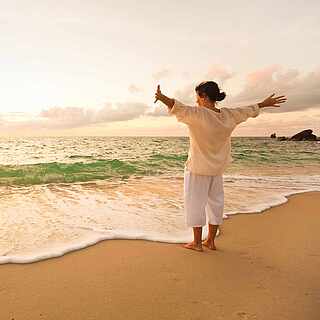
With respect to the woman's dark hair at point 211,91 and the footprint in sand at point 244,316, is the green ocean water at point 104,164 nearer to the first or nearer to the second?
the woman's dark hair at point 211,91

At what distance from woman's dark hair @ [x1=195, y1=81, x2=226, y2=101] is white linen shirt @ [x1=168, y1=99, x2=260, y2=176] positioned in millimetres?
145

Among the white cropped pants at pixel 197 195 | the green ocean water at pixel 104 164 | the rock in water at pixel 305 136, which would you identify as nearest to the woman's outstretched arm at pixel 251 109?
the white cropped pants at pixel 197 195

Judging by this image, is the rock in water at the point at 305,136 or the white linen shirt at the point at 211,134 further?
the rock in water at the point at 305,136

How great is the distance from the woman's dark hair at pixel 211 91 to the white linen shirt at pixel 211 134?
5.7 inches

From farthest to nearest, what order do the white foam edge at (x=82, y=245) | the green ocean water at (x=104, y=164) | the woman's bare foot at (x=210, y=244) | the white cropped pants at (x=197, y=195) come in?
the green ocean water at (x=104, y=164) < the woman's bare foot at (x=210, y=244) < the white cropped pants at (x=197, y=195) < the white foam edge at (x=82, y=245)

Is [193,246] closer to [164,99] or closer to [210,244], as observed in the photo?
[210,244]

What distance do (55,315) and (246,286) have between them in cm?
159

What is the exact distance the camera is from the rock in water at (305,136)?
89000mm

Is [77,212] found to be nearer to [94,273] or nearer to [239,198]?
[94,273]

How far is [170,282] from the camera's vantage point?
319 cm

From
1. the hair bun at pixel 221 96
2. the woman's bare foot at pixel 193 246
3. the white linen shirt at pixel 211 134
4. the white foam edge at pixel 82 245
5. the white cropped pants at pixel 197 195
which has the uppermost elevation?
the hair bun at pixel 221 96

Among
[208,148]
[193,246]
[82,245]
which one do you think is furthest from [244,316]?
[82,245]

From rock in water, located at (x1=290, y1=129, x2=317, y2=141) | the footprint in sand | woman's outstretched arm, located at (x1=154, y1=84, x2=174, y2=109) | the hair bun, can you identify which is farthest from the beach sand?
rock in water, located at (x1=290, y1=129, x2=317, y2=141)

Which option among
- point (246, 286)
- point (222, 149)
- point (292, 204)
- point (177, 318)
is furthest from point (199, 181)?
point (292, 204)
